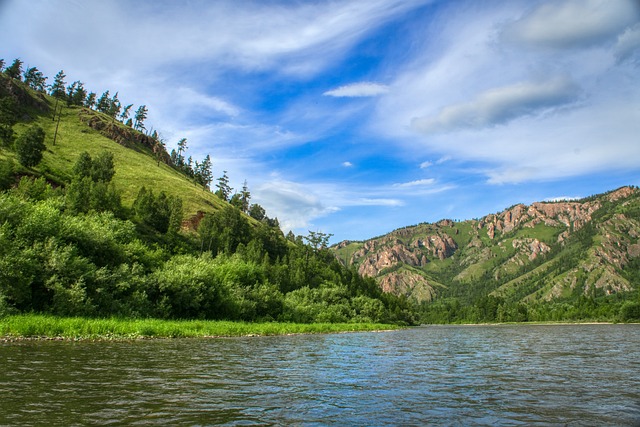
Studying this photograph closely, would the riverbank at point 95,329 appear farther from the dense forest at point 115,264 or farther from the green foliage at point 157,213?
the green foliage at point 157,213

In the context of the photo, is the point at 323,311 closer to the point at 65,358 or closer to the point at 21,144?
the point at 65,358

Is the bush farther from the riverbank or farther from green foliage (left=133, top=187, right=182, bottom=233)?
the riverbank

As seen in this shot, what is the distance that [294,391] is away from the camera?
17953 millimetres

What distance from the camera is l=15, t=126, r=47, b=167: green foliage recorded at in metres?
126

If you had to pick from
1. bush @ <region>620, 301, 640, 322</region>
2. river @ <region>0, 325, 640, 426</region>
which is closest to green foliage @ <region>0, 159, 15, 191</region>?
river @ <region>0, 325, 640, 426</region>

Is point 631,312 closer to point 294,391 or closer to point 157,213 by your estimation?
point 157,213

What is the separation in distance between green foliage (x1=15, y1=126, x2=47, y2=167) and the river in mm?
122599

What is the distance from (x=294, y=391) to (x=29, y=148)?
469 ft

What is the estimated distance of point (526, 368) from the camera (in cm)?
2717

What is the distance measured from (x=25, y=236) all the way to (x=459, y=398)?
51.6m

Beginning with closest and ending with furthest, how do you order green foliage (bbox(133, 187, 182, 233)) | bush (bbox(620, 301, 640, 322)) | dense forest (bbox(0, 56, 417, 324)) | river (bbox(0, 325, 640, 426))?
river (bbox(0, 325, 640, 426)) < dense forest (bbox(0, 56, 417, 324)) < green foliage (bbox(133, 187, 182, 233)) < bush (bbox(620, 301, 640, 322))

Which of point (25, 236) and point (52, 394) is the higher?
point (25, 236)

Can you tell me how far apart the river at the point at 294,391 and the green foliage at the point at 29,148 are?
12260cm

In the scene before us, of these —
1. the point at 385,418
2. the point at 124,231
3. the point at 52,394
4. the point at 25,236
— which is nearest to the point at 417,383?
the point at 385,418
